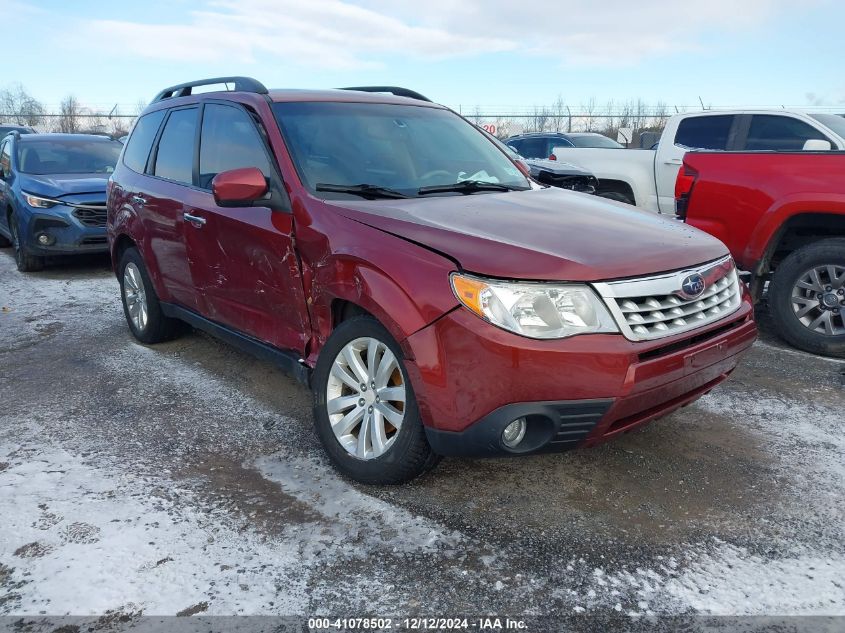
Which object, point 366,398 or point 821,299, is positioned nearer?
point 366,398

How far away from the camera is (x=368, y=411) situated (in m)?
3.08

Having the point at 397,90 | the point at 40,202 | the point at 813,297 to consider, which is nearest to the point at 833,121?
the point at 813,297

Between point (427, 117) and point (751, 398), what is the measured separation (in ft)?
8.47

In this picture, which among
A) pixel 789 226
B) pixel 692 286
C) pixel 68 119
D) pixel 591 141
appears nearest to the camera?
pixel 692 286

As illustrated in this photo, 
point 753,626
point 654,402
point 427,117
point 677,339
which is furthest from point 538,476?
point 427,117

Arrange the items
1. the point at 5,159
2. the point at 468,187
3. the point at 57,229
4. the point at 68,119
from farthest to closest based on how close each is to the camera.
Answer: the point at 68,119 < the point at 5,159 < the point at 57,229 < the point at 468,187

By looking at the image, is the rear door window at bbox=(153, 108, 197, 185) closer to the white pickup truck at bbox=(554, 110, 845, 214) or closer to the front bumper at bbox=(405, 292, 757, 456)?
the front bumper at bbox=(405, 292, 757, 456)

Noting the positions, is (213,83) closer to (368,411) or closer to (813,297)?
(368,411)

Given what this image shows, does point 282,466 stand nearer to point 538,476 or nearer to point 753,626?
point 538,476

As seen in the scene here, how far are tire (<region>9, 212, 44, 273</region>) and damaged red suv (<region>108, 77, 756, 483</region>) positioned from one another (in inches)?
194

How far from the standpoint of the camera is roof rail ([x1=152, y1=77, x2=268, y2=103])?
3.98m

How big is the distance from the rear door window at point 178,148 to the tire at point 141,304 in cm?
78

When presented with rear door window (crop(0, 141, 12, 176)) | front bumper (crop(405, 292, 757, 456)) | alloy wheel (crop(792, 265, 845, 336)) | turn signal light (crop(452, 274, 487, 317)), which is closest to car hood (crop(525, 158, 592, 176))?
alloy wheel (crop(792, 265, 845, 336))

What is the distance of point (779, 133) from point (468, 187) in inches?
195
